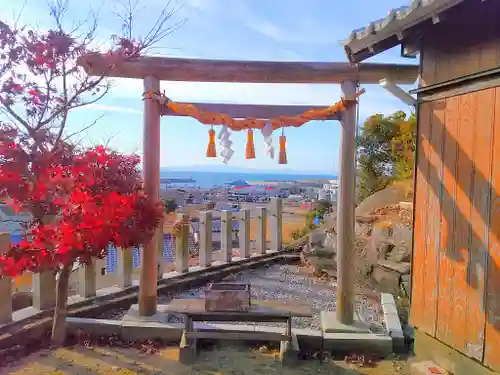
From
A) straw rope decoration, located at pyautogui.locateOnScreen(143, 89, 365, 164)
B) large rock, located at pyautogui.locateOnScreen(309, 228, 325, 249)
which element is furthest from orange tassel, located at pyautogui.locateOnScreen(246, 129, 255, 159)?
large rock, located at pyautogui.locateOnScreen(309, 228, 325, 249)

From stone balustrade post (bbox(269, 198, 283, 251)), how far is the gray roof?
687cm

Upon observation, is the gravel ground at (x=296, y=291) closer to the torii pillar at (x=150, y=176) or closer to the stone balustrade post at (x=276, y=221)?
the torii pillar at (x=150, y=176)

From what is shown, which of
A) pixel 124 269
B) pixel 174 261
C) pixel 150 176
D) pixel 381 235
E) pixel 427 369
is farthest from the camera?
pixel 174 261

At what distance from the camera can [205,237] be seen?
327 inches

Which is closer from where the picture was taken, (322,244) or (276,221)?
(322,244)

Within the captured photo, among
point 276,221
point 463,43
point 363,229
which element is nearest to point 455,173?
point 463,43

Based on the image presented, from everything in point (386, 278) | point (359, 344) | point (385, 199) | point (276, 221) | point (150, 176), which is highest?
point (150, 176)

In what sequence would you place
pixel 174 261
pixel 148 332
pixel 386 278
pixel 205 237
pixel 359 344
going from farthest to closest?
pixel 174 261
pixel 205 237
pixel 386 278
pixel 148 332
pixel 359 344

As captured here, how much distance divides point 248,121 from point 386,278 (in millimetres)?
3888

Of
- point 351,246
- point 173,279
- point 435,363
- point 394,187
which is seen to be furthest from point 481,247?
point 394,187

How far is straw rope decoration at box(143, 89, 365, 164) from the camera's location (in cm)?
534

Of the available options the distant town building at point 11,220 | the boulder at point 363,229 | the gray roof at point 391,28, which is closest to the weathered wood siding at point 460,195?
the gray roof at point 391,28

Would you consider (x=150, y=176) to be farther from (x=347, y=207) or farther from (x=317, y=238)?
→ (x=317, y=238)

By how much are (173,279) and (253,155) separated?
3.20 m
